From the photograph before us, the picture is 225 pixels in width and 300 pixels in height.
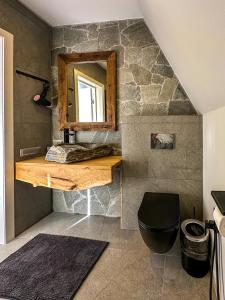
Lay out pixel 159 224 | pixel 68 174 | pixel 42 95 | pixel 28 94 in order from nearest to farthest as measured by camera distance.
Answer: pixel 159 224, pixel 68 174, pixel 28 94, pixel 42 95

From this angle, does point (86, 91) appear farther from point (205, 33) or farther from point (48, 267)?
point (205, 33)

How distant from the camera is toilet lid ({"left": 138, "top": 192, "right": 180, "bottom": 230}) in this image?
179 centimetres

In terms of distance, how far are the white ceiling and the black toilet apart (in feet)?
6.62

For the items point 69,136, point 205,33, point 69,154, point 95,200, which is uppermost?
point 205,33

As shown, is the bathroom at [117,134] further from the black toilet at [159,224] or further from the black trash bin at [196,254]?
the black toilet at [159,224]

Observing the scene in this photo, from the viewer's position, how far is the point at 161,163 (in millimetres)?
2566

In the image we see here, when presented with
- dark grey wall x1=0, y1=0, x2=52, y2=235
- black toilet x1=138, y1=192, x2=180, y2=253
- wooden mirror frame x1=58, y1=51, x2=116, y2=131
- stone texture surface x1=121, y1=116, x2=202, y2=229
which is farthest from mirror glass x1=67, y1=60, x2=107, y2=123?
black toilet x1=138, y1=192, x2=180, y2=253

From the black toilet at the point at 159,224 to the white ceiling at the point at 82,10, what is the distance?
2017mm

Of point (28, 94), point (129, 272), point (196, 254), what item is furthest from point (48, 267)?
point (28, 94)

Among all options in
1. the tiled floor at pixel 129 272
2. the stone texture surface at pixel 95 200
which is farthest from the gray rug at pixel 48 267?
the stone texture surface at pixel 95 200

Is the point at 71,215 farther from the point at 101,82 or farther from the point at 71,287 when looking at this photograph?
the point at 101,82

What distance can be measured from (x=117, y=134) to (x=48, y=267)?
161 centimetres

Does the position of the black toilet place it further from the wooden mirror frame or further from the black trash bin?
the wooden mirror frame

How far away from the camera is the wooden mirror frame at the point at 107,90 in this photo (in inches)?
113
